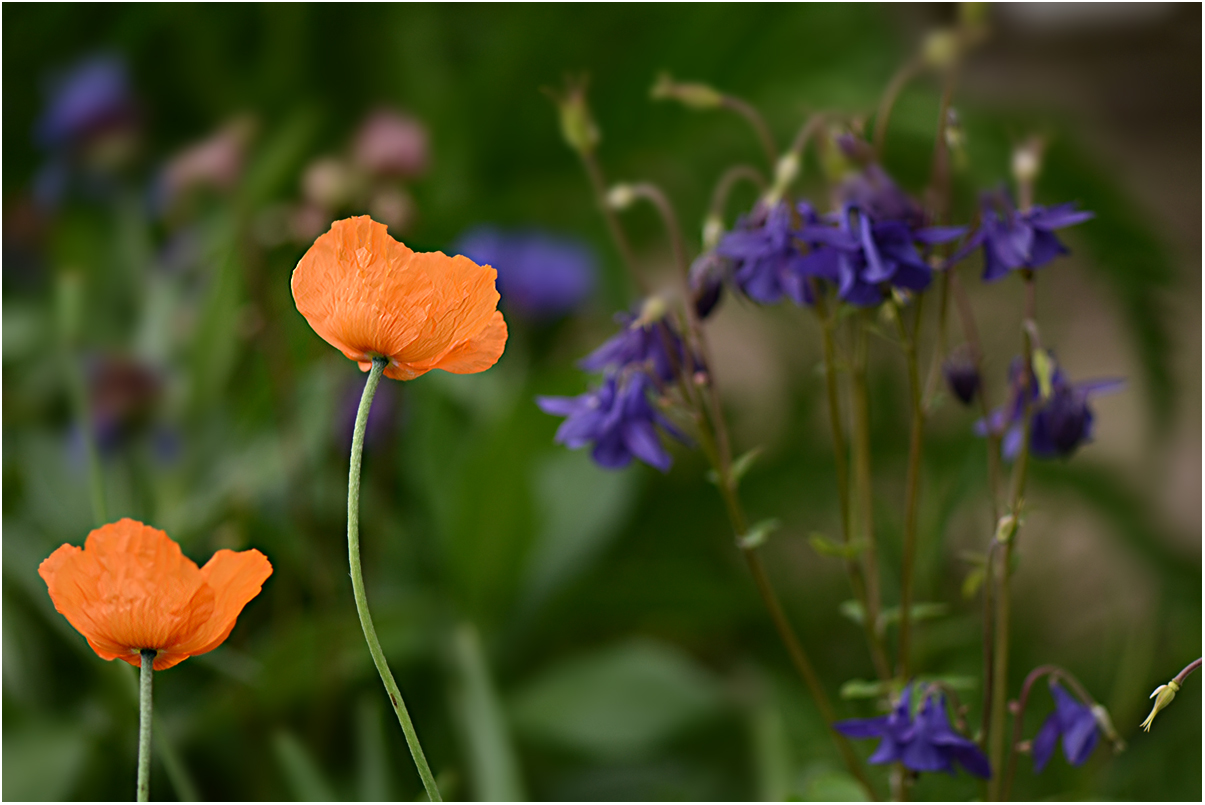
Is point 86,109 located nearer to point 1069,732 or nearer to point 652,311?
point 652,311

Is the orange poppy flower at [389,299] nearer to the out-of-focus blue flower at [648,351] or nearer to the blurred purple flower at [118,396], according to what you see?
the out-of-focus blue flower at [648,351]

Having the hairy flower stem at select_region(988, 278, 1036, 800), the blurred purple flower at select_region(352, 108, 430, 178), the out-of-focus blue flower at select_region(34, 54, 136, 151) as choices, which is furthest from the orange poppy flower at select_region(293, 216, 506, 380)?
the out-of-focus blue flower at select_region(34, 54, 136, 151)

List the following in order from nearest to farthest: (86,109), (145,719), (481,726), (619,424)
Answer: (145,719) → (619,424) → (481,726) → (86,109)

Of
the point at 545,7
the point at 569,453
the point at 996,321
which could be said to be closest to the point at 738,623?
the point at 569,453

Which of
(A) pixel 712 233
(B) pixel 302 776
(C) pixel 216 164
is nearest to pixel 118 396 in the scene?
(C) pixel 216 164

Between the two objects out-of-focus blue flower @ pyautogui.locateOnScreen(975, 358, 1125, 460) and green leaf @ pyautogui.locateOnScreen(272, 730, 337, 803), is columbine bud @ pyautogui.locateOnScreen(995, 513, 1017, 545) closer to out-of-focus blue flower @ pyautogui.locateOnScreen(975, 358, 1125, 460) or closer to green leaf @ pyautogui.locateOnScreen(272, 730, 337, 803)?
out-of-focus blue flower @ pyautogui.locateOnScreen(975, 358, 1125, 460)

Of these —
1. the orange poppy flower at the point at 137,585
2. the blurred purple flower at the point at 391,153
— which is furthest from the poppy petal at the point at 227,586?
the blurred purple flower at the point at 391,153

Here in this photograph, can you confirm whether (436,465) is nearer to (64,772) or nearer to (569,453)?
(569,453)
